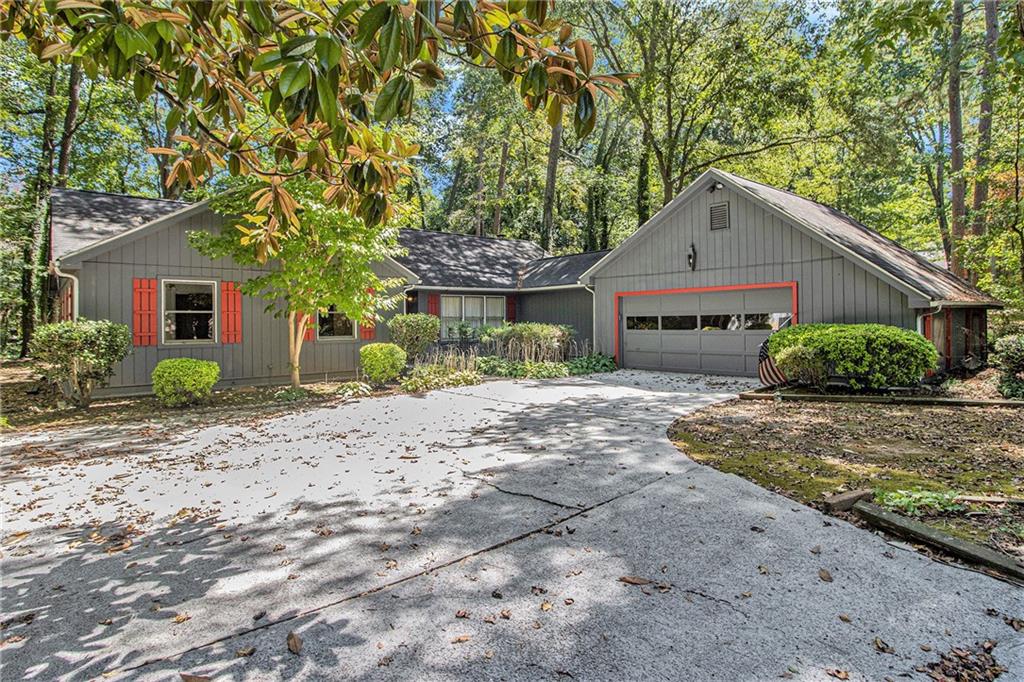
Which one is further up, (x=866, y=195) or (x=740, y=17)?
(x=740, y=17)

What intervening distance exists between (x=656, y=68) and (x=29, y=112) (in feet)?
66.8

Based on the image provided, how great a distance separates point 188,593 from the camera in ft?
9.71

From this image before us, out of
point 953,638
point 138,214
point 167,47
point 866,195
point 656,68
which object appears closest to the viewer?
point 167,47

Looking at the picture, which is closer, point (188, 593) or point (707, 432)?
point (188, 593)

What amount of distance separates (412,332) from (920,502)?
1070 centimetres

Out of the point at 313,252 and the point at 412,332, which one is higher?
the point at 313,252

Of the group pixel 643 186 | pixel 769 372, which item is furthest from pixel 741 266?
pixel 643 186

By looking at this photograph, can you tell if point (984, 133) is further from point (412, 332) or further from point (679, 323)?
point (412, 332)

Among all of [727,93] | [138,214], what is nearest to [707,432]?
[138,214]

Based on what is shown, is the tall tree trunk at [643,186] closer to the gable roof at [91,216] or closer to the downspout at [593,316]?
the downspout at [593,316]

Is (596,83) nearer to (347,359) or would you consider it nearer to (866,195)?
(347,359)

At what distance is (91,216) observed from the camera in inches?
441

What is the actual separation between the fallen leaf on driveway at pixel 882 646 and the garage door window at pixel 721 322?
1100cm

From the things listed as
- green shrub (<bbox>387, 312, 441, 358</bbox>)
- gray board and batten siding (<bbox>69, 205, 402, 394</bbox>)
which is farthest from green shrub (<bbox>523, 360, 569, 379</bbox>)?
gray board and batten siding (<bbox>69, 205, 402, 394</bbox>)
